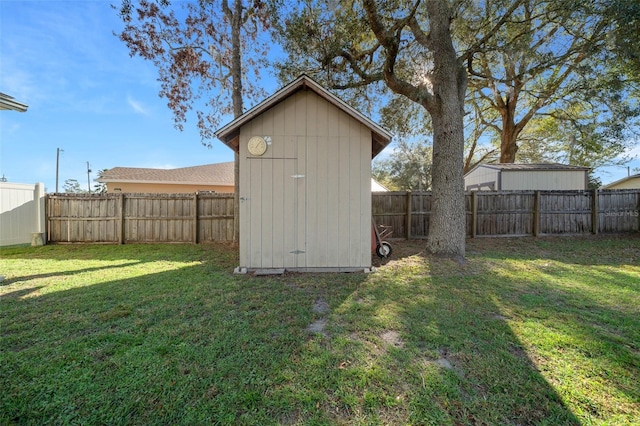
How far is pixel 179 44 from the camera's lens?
848cm

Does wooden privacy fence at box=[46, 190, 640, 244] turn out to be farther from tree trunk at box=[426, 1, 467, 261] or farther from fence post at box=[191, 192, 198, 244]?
tree trunk at box=[426, 1, 467, 261]

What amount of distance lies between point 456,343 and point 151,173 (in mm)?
17518

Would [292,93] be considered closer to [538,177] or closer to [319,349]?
[319,349]

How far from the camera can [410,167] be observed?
84.0 feet

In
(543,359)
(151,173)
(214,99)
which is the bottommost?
(543,359)

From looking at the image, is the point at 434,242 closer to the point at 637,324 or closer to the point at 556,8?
the point at 637,324

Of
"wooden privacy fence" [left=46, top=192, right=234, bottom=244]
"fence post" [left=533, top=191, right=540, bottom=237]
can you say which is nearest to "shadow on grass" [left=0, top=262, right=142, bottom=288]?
"wooden privacy fence" [left=46, top=192, right=234, bottom=244]

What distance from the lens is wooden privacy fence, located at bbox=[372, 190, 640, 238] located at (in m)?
8.72

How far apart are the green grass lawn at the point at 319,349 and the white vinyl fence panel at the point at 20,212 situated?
Answer: 4209mm

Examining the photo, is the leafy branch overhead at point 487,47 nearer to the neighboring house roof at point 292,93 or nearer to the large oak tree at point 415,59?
the large oak tree at point 415,59

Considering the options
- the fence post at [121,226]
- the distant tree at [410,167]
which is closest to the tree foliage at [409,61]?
the fence post at [121,226]

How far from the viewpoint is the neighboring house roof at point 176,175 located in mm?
14523

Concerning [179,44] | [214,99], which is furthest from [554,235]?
[179,44]

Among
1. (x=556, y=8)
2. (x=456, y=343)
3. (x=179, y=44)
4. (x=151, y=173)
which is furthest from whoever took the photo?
(x=151, y=173)
